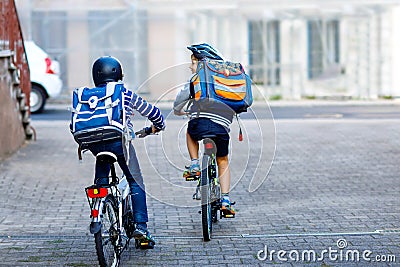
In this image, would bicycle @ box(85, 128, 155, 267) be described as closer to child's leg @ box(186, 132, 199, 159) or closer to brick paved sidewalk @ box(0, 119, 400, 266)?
brick paved sidewalk @ box(0, 119, 400, 266)

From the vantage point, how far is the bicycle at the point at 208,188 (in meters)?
7.33

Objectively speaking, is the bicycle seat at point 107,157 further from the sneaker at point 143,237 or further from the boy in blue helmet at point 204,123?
the boy in blue helmet at point 204,123

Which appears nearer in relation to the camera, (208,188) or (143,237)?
(143,237)

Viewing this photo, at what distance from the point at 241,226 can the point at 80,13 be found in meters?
18.5

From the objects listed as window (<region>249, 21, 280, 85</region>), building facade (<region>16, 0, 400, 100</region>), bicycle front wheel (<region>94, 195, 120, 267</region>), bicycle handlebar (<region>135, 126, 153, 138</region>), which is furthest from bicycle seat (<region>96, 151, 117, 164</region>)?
window (<region>249, 21, 280, 85</region>)

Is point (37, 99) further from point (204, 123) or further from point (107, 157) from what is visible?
point (107, 157)

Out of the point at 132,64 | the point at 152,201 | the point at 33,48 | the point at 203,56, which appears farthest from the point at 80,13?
the point at 203,56

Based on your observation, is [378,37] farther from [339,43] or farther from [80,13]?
[80,13]

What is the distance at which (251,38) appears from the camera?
87.9 feet

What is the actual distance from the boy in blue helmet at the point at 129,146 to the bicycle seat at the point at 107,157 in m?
0.02

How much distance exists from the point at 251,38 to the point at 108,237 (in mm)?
20803

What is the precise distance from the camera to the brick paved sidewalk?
278 inches

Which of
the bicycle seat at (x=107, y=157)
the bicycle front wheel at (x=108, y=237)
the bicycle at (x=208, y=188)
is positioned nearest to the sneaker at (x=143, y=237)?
the bicycle front wheel at (x=108, y=237)

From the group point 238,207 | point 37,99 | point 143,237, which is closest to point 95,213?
point 143,237
